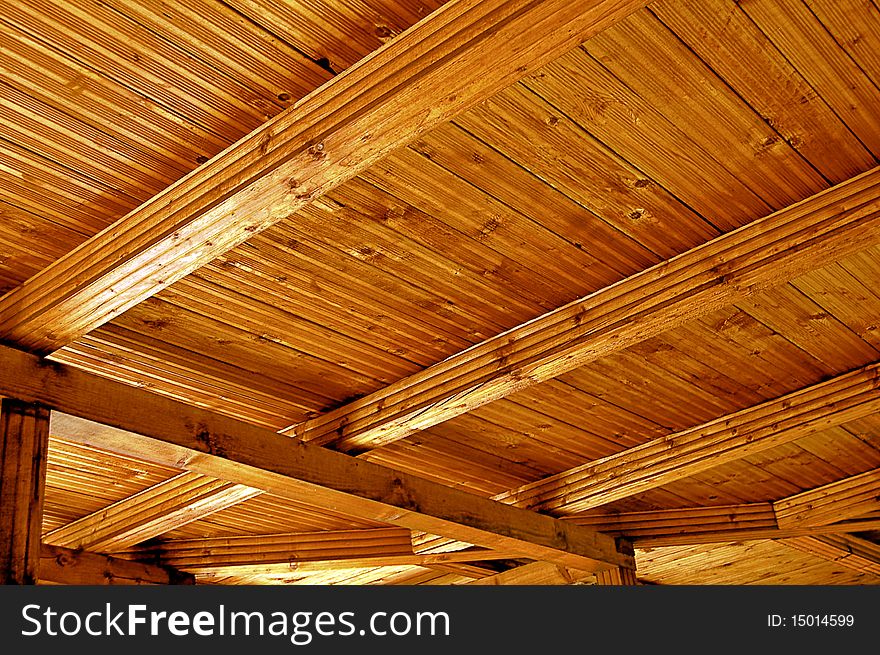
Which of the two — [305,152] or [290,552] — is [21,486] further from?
[290,552]

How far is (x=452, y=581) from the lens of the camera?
26.1 feet

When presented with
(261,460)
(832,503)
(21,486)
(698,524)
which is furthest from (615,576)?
(21,486)

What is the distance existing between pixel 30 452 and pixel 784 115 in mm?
2858

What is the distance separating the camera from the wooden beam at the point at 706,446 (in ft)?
15.9

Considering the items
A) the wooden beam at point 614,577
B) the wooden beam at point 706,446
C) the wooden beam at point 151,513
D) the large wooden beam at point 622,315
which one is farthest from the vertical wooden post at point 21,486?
the wooden beam at point 614,577

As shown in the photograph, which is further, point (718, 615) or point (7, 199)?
point (7, 199)

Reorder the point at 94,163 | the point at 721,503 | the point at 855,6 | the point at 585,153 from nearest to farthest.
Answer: the point at 855,6 → the point at 94,163 → the point at 585,153 → the point at 721,503

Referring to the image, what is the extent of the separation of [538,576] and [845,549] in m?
2.60

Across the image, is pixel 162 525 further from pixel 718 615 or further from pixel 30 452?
pixel 718 615

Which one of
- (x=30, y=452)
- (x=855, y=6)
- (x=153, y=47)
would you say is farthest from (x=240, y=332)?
(x=855, y=6)

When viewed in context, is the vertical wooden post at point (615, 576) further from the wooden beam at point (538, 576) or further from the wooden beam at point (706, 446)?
the wooden beam at point (706, 446)

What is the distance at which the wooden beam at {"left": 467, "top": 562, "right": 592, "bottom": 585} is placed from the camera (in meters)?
6.84

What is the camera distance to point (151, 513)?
5.32 metres

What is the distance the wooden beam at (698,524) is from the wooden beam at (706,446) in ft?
2.11
